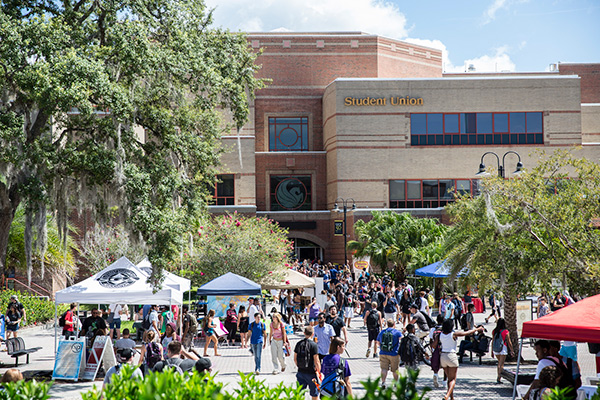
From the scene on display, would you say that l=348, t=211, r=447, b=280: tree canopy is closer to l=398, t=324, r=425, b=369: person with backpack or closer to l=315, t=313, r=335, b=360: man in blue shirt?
l=315, t=313, r=335, b=360: man in blue shirt

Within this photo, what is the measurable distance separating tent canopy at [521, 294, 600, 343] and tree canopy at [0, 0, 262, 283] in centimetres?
827

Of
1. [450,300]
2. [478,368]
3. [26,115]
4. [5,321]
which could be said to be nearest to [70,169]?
[26,115]

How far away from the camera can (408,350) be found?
42.1 feet

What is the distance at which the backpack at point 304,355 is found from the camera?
34.9 ft

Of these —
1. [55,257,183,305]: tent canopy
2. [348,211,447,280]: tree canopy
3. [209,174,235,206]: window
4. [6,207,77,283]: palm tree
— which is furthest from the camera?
[209,174,235,206]: window

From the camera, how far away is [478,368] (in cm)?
1650

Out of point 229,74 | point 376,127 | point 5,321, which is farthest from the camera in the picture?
point 376,127

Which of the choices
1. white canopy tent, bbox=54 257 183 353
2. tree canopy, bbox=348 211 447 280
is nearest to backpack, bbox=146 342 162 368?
white canopy tent, bbox=54 257 183 353

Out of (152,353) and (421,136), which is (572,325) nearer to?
(152,353)

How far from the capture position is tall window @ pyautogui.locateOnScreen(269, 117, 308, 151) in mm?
52438

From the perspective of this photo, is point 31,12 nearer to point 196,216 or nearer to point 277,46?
point 196,216

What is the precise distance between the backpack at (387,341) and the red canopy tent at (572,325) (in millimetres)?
3529

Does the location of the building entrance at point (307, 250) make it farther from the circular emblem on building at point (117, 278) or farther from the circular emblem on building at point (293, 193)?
the circular emblem on building at point (117, 278)

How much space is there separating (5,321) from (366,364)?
1150cm
